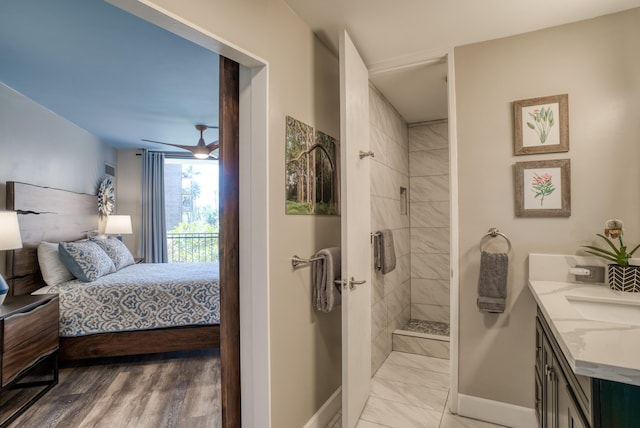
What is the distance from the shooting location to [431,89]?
2844 millimetres

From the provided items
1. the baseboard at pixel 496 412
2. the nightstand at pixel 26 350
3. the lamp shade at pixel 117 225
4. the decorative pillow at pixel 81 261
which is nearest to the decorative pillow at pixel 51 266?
the decorative pillow at pixel 81 261

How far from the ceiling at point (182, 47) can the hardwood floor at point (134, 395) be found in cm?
252

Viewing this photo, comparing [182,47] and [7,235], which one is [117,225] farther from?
[182,47]

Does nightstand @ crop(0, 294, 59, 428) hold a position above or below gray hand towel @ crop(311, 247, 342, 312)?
below

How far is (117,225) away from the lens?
4.45 m

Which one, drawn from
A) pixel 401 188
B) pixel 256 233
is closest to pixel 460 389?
pixel 256 233

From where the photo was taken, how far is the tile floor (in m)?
2.07

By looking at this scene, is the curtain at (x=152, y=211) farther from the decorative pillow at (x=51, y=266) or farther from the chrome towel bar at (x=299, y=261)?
the chrome towel bar at (x=299, y=261)

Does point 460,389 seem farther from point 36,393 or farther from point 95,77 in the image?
Answer: point 95,77

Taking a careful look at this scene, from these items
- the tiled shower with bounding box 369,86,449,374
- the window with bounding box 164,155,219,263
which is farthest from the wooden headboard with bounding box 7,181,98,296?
the tiled shower with bounding box 369,86,449,374

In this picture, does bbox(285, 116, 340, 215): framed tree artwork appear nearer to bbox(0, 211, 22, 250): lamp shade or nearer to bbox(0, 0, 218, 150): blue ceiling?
bbox(0, 0, 218, 150): blue ceiling

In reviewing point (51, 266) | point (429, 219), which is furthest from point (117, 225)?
point (429, 219)

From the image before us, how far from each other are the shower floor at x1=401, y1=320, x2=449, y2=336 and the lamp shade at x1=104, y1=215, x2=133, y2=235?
3933 millimetres

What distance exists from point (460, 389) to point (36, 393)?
3073 mm
